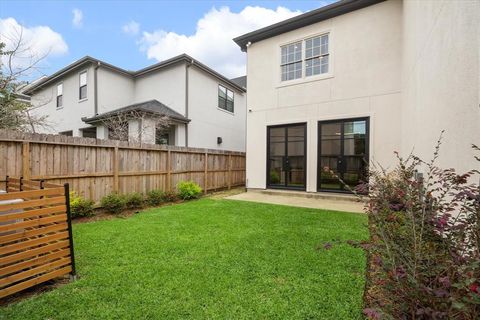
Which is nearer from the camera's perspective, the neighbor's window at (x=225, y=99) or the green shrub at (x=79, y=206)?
the green shrub at (x=79, y=206)

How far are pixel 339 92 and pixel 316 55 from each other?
5.69 ft

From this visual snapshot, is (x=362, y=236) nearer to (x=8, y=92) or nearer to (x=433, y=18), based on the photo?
(x=433, y=18)

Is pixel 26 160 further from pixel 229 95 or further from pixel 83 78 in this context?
pixel 229 95

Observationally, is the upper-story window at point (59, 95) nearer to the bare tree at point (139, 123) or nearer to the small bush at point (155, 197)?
the bare tree at point (139, 123)

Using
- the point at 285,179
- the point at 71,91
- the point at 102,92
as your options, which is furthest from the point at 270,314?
the point at 71,91

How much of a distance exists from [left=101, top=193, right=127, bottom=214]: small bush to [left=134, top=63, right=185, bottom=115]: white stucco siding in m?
7.07

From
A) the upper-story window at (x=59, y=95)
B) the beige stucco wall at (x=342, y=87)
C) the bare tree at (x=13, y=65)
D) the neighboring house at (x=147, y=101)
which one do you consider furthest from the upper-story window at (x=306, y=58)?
the upper-story window at (x=59, y=95)

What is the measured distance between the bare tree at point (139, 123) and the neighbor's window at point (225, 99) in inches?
175

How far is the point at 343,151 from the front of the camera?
27.5ft

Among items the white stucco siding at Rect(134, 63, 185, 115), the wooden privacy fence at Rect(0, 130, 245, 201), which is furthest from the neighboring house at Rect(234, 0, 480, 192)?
the white stucco siding at Rect(134, 63, 185, 115)

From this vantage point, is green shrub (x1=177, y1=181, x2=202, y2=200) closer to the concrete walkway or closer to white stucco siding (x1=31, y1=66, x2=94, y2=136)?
the concrete walkway

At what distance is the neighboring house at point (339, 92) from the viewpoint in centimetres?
546

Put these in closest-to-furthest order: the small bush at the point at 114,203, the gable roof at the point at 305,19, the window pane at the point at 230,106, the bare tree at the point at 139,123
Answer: the small bush at the point at 114,203 < the gable roof at the point at 305,19 < the bare tree at the point at 139,123 < the window pane at the point at 230,106

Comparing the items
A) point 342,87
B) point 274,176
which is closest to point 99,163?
point 274,176
